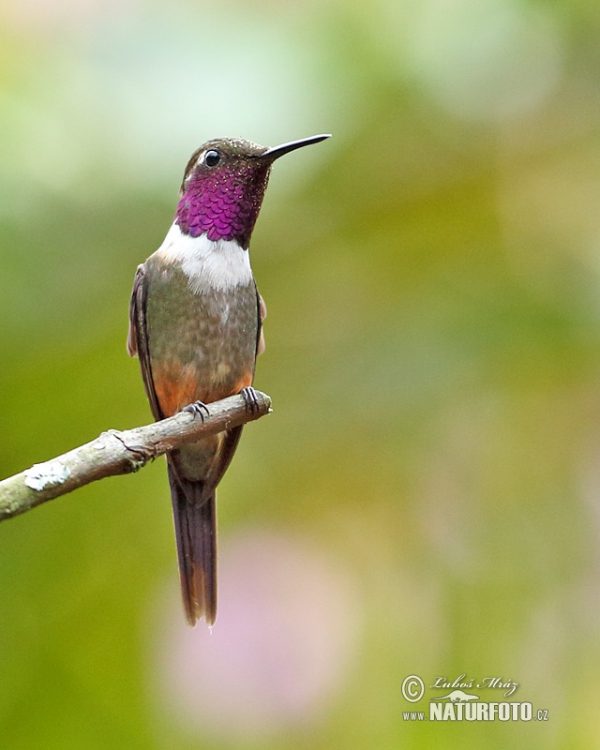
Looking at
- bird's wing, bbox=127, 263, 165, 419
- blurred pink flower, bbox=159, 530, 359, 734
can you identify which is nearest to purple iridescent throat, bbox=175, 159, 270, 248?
bird's wing, bbox=127, 263, 165, 419

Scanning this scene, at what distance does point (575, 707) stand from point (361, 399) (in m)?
0.90

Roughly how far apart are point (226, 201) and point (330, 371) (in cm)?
82

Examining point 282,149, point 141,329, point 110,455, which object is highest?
point 282,149

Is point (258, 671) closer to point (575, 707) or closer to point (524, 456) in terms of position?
point (575, 707)

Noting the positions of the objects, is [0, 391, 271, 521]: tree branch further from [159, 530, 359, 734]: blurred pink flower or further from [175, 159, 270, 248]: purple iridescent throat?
[159, 530, 359, 734]: blurred pink flower

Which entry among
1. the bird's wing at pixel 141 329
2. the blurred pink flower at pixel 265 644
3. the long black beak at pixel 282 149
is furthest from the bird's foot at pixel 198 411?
the blurred pink flower at pixel 265 644

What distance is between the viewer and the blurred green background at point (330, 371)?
2.35 meters

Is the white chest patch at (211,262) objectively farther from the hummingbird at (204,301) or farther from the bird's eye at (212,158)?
the bird's eye at (212,158)

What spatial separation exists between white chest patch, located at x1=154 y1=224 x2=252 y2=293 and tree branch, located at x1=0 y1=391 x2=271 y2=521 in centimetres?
51

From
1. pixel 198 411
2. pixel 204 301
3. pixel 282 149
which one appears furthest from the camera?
pixel 204 301

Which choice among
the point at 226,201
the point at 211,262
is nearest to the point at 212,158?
the point at 226,201

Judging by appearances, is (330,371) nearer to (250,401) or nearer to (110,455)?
(250,401)

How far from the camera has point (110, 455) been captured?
1.19 m

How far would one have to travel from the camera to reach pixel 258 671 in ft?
7.82
